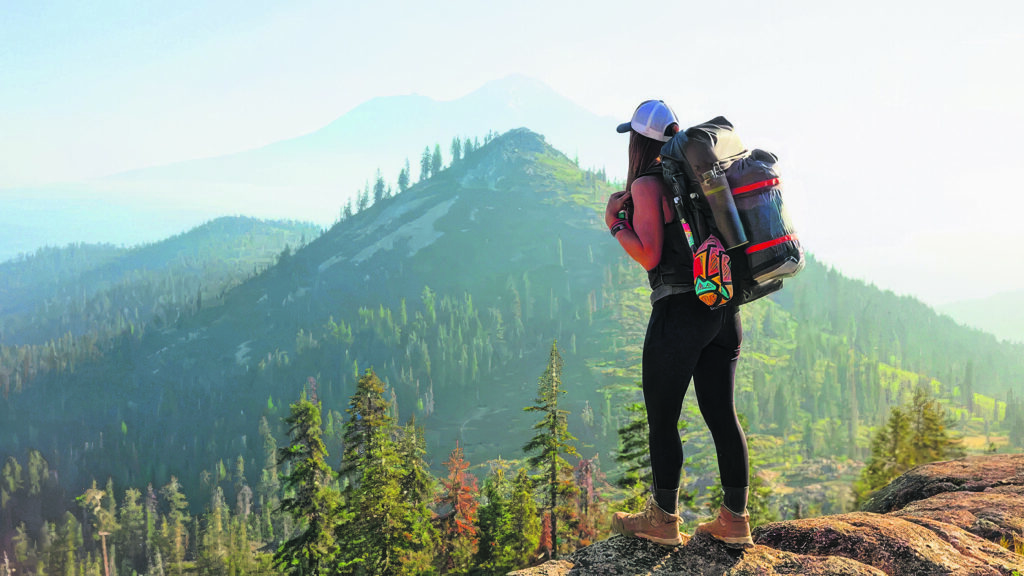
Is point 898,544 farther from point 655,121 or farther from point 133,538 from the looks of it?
point 133,538

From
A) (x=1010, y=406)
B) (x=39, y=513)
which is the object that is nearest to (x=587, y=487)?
(x=39, y=513)

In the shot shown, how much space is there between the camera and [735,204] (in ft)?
13.4

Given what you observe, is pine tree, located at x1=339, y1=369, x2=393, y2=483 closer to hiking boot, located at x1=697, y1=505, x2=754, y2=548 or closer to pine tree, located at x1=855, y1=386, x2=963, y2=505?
hiking boot, located at x1=697, y1=505, x2=754, y2=548

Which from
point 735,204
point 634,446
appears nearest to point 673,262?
point 735,204

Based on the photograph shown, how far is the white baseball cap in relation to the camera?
4.39 meters

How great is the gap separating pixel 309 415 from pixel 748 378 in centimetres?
19251

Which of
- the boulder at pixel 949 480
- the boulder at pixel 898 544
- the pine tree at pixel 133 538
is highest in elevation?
the boulder at pixel 898 544

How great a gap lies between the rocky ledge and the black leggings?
0.56 meters

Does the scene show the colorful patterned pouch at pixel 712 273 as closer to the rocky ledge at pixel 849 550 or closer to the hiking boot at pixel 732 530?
the hiking boot at pixel 732 530

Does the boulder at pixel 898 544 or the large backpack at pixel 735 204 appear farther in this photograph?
the boulder at pixel 898 544

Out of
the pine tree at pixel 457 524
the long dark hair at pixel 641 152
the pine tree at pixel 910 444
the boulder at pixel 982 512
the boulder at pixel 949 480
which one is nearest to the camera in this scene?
the long dark hair at pixel 641 152

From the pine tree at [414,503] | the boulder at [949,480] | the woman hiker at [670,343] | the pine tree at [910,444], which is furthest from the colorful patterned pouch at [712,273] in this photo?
the pine tree at [910,444]

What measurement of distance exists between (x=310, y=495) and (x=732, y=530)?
81.1 feet

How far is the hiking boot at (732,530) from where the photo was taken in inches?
183
